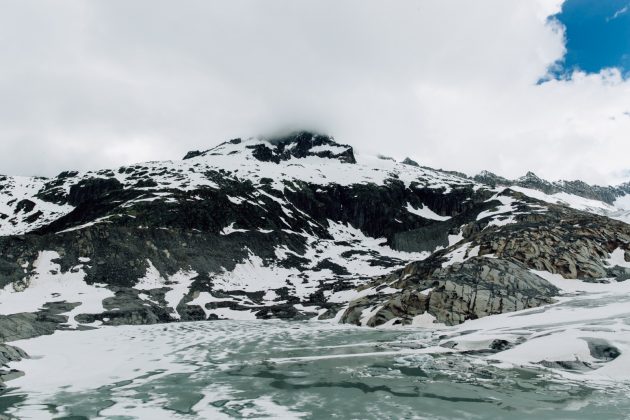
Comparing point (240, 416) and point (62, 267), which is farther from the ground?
point (62, 267)

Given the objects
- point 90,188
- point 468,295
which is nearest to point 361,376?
point 468,295

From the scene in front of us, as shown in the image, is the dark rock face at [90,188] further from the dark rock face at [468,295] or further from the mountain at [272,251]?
the dark rock face at [468,295]

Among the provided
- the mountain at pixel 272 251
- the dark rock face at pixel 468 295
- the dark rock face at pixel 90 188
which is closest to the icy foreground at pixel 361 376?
the dark rock face at pixel 468 295

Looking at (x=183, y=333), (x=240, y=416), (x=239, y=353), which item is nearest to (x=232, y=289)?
(x=183, y=333)

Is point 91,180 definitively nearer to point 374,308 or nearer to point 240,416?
point 374,308

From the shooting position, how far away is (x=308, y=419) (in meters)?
14.3

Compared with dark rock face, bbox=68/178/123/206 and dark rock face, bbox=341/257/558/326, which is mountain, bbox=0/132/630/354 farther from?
dark rock face, bbox=68/178/123/206

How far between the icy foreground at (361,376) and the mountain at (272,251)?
1231cm

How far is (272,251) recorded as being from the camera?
375 feet

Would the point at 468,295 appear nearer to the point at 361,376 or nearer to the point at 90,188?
the point at 361,376

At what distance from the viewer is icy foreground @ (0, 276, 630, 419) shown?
15469mm

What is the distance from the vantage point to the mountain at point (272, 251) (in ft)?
159

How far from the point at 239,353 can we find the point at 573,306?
27.7m

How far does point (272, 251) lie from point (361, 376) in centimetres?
9486
